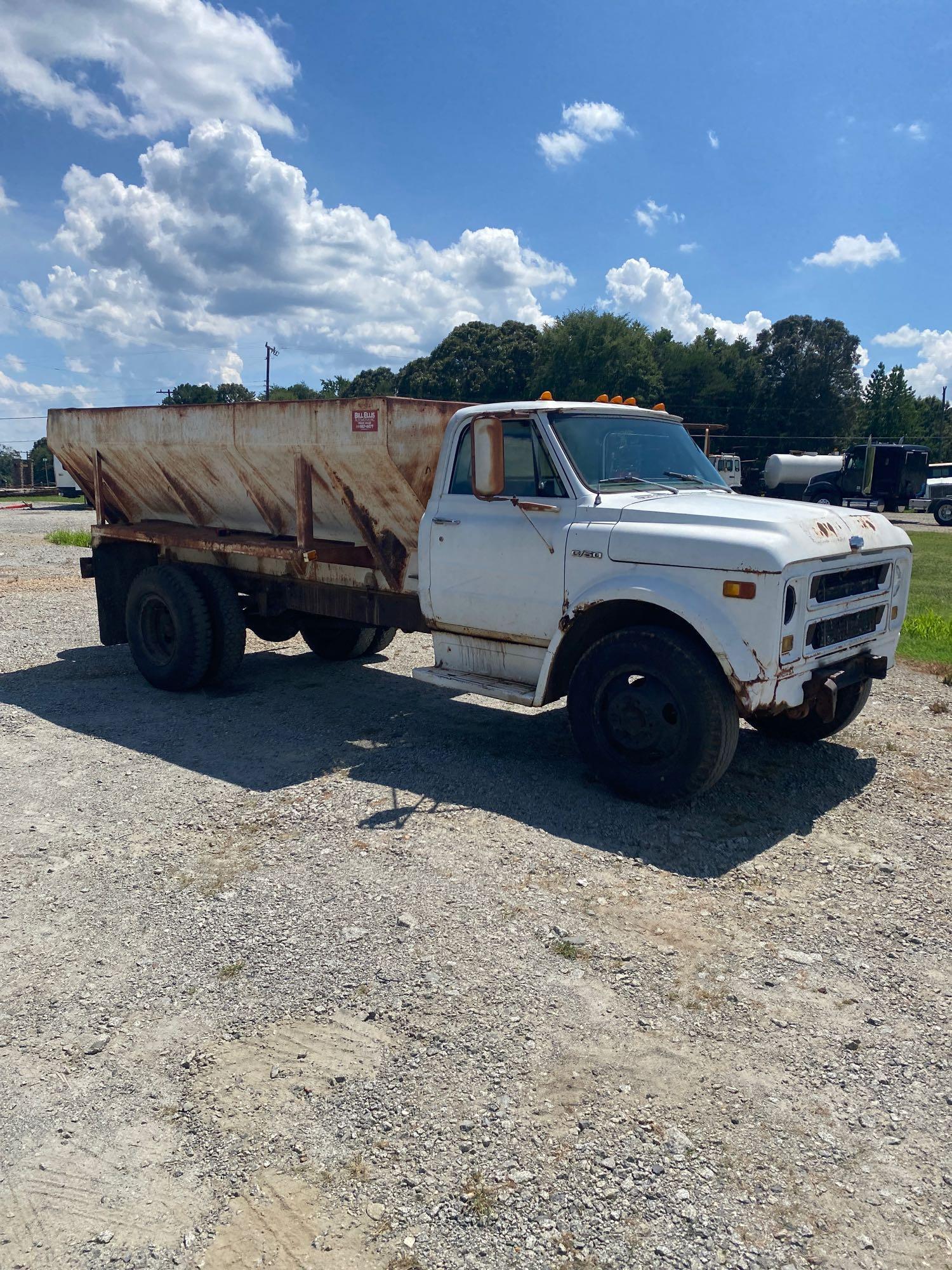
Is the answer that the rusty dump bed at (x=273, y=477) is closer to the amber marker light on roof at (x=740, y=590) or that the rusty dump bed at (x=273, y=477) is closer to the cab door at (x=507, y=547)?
the cab door at (x=507, y=547)

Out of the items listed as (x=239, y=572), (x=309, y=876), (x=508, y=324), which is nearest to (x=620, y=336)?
(x=508, y=324)

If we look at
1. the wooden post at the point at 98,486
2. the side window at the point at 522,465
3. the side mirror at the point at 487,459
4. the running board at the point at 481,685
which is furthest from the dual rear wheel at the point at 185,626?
the side mirror at the point at 487,459

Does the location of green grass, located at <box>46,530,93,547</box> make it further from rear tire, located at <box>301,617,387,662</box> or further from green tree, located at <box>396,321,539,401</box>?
green tree, located at <box>396,321,539,401</box>

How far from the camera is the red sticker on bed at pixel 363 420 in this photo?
20.7 ft

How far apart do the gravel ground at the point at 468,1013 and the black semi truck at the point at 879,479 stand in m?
27.5

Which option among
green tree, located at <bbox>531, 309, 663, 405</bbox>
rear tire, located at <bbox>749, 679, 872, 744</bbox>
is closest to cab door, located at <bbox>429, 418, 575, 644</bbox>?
rear tire, located at <bbox>749, 679, 872, 744</bbox>

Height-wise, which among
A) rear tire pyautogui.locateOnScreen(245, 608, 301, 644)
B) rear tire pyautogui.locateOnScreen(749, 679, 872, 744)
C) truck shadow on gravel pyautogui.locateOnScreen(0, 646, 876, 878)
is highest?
rear tire pyautogui.locateOnScreen(245, 608, 301, 644)

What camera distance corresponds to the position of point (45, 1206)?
103 inches

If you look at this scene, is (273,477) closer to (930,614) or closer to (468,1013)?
(468,1013)

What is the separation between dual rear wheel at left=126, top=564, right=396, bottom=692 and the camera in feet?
26.1

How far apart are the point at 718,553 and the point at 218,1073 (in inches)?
131

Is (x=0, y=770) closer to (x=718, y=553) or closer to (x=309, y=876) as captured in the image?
(x=309, y=876)

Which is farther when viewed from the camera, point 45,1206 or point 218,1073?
point 218,1073

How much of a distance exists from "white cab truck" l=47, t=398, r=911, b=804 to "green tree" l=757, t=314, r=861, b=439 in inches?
2339
